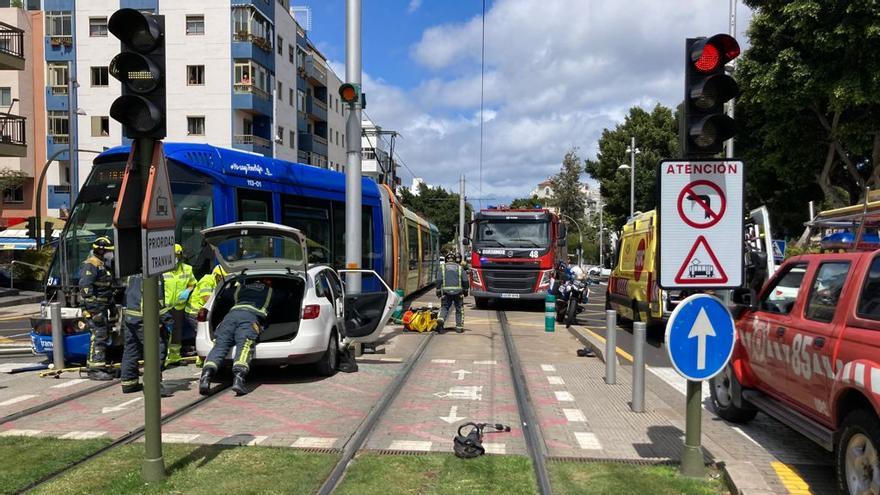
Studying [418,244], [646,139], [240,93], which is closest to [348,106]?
[418,244]

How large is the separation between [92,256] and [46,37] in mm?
38346

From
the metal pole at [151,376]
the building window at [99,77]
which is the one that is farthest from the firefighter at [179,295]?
the building window at [99,77]

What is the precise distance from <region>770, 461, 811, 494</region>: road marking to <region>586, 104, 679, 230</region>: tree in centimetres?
3771

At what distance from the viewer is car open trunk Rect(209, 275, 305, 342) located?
347 inches

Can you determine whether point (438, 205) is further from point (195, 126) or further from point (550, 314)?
point (550, 314)

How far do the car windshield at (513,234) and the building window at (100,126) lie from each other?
96.7 feet

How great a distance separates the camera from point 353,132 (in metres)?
11.4

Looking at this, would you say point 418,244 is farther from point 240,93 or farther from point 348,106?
point 240,93

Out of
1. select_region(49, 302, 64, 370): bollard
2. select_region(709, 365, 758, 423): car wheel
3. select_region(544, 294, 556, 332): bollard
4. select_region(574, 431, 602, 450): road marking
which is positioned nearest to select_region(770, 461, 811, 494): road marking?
select_region(709, 365, 758, 423): car wheel

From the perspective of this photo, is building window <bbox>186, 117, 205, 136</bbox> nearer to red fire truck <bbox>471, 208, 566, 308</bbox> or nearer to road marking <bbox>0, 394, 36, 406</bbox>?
red fire truck <bbox>471, 208, 566, 308</bbox>

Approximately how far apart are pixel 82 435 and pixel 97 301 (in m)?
3.05

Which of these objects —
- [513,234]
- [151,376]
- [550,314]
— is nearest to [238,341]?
[151,376]

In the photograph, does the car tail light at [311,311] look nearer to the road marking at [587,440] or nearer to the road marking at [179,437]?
the road marking at [179,437]

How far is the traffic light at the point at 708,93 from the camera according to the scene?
4.91 m
